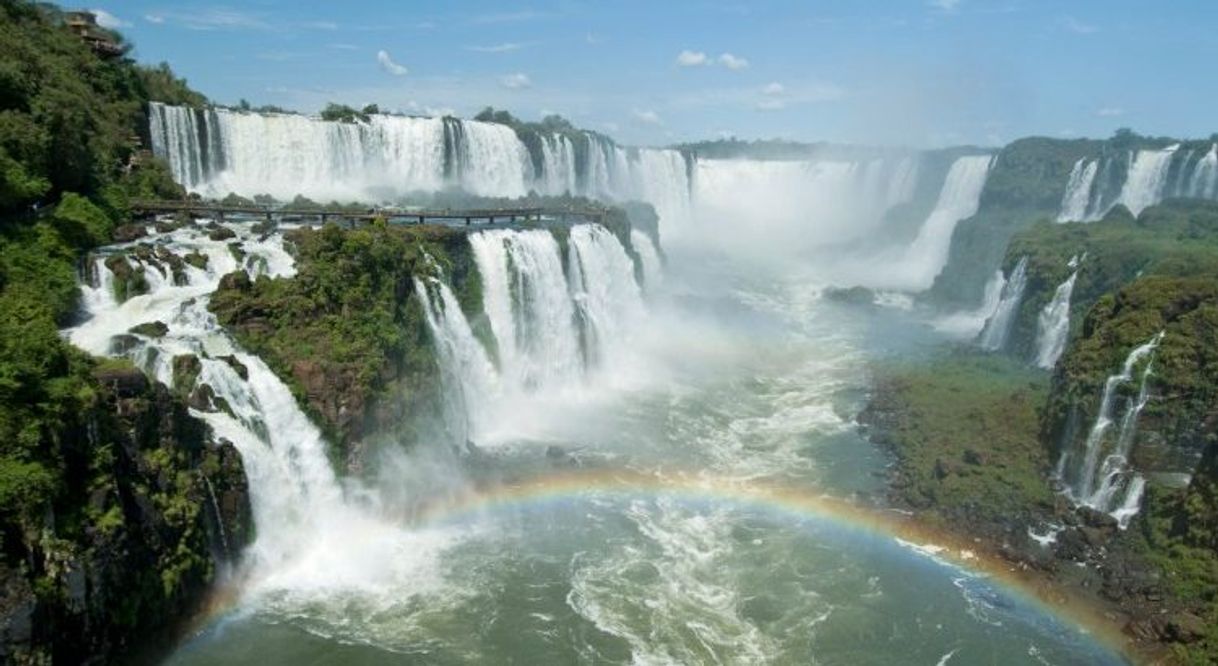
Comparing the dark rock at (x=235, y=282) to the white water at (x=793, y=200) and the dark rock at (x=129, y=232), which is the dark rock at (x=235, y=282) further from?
the white water at (x=793, y=200)

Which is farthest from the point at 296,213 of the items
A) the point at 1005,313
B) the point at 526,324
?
the point at 1005,313

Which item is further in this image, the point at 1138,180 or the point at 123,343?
the point at 1138,180

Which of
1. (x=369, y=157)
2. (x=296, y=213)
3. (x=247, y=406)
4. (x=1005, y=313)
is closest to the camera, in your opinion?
(x=247, y=406)

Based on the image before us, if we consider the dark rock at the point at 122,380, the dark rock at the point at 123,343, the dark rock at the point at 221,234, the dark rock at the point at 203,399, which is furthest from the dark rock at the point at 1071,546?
the dark rock at the point at 221,234

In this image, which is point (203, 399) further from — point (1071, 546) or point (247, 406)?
point (1071, 546)

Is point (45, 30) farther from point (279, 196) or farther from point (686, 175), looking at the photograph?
point (686, 175)

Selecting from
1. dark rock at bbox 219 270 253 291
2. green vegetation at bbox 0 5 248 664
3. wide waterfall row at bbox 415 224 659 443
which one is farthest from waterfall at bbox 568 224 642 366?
green vegetation at bbox 0 5 248 664
